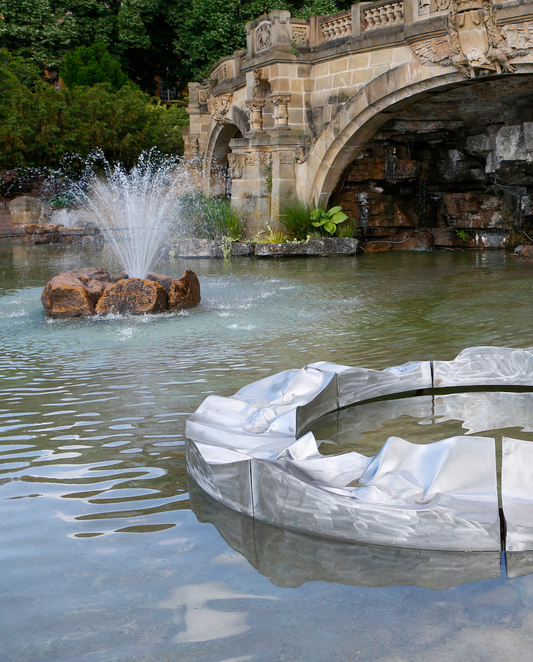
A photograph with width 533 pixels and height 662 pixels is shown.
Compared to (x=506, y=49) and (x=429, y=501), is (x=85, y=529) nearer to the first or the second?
(x=429, y=501)

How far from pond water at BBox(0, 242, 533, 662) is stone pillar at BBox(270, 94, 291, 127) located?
944cm

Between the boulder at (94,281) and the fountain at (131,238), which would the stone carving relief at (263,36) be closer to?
the fountain at (131,238)

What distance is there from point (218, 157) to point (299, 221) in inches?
379

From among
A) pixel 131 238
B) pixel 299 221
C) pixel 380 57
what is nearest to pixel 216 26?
pixel 131 238

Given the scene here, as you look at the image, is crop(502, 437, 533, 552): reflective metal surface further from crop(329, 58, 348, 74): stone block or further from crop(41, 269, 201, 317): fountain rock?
crop(329, 58, 348, 74): stone block

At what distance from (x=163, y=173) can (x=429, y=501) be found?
27.9 meters

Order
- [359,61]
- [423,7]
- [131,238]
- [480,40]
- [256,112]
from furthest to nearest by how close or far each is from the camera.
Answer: [131,238], [256,112], [359,61], [423,7], [480,40]

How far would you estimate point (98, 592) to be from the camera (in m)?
2.56

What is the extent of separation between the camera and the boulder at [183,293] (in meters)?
8.40

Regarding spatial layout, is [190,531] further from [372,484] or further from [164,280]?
[164,280]

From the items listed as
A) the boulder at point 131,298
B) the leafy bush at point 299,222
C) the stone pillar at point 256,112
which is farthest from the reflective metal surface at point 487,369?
the stone pillar at point 256,112

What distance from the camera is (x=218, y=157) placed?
966 inches

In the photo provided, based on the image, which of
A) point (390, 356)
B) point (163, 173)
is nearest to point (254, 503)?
point (390, 356)

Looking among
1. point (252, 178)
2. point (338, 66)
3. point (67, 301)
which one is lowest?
point (67, 301)
